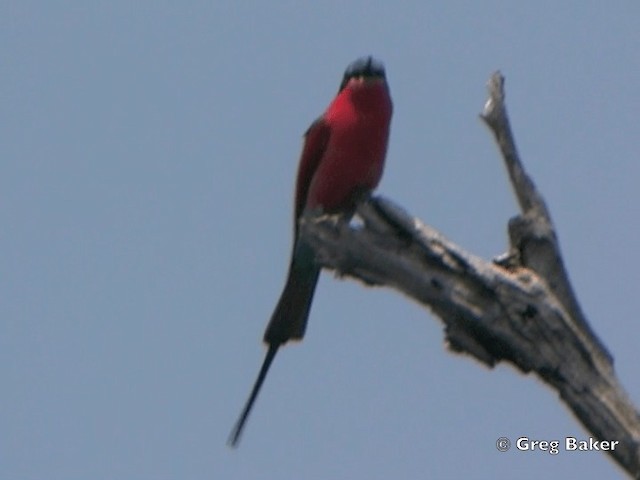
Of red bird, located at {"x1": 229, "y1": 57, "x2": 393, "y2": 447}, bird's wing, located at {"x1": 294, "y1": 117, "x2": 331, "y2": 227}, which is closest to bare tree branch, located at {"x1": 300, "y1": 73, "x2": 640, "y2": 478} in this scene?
red bird, located at {"x1": 229, "y1": 57, "x2": 393, "y2": 447}

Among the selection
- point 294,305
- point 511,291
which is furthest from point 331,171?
point 511,291

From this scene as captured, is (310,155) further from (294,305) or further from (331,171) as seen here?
(294,305)

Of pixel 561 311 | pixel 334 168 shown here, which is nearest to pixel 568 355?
pixel 561 311

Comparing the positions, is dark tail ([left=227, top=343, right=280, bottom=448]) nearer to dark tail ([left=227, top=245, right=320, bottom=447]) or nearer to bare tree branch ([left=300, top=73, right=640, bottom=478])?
dark tail ([left=227, top=245, right=320, bottom=447])

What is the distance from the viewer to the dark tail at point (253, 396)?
21.7ft

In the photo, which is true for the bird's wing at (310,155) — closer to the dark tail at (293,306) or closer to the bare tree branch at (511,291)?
the dark tail at (293,306)

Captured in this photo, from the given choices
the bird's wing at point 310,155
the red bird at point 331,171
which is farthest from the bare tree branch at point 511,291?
the bird's wing at point 310,155

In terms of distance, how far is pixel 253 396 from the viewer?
6793mm

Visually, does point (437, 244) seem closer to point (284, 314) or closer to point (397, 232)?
point (397, 232)

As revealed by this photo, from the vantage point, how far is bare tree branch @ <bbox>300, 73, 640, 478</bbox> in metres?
5.26

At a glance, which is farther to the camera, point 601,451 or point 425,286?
point 425,286

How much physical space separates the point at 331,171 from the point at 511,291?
5.91 feet

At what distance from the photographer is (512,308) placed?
5387 mm

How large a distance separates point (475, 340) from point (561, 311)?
0.39 metres
